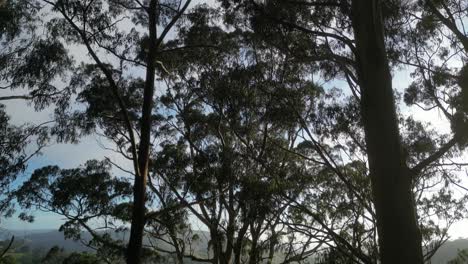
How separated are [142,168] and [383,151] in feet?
14.8

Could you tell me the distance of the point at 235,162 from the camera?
31.8 ft

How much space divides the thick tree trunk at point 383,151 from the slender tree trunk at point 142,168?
4183 millimetres

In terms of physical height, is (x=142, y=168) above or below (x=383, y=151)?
above

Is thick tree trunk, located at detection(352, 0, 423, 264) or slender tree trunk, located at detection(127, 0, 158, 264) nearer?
thick tree trunk, located at detection(352, 0, 423, 264)

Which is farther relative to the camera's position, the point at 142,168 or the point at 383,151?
the point at 142,168

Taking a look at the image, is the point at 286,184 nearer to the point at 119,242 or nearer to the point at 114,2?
the point at 114,2

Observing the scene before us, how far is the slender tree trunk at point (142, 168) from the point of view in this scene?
6.08m

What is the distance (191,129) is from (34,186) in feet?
17.6

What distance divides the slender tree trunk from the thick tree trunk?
4183 mm

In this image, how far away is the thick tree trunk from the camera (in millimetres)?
2627

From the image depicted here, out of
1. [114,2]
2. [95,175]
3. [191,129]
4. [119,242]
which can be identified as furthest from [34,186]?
[114,2]

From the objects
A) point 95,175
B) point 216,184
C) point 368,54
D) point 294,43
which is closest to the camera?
point 368,54

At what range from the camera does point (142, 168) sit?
6582 millimetres

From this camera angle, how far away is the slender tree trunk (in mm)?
6082
